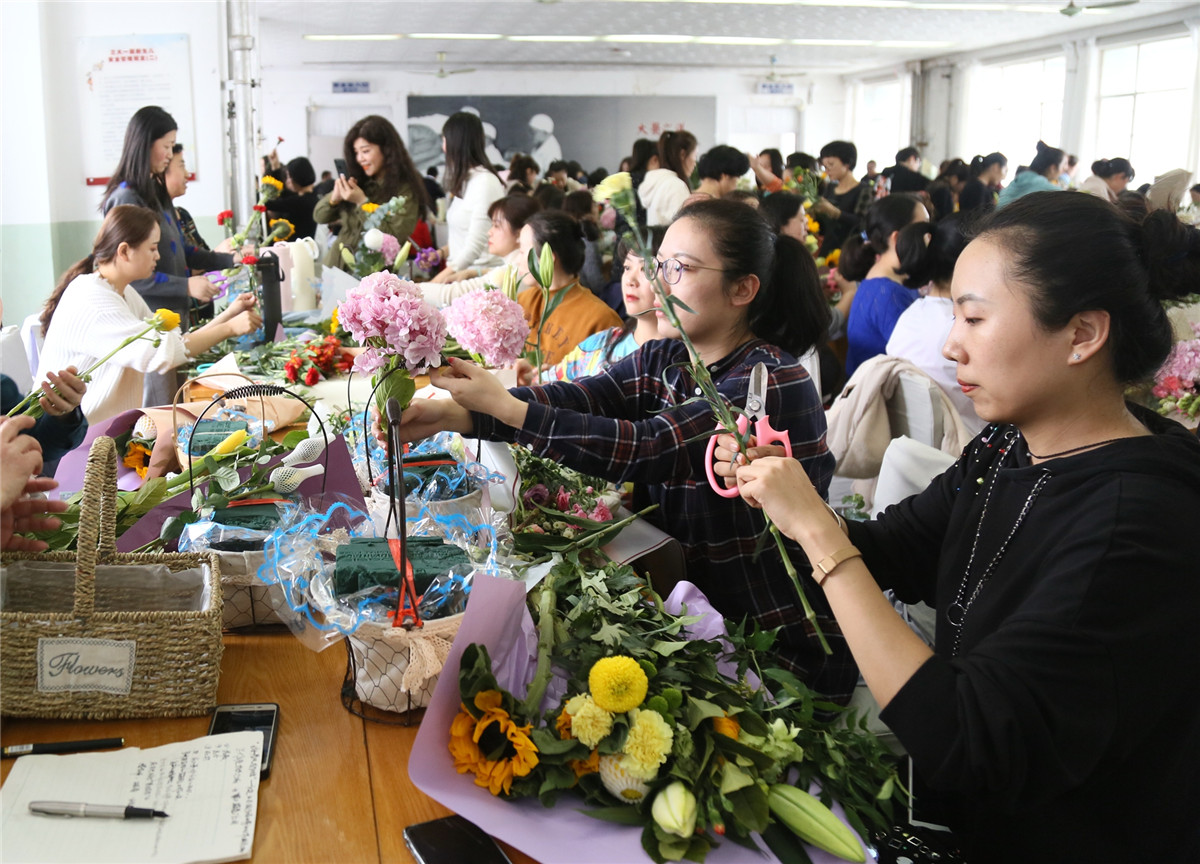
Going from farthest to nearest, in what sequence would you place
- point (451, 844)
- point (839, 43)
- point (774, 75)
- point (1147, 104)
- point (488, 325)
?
point (774, 75)
point (839, 43)
point (1147, 104)
point (488, 325)
point (451, 844)

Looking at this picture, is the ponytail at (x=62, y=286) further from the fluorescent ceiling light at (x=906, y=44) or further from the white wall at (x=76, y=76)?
the fluorescent ceiling light at (x=906, y=44)

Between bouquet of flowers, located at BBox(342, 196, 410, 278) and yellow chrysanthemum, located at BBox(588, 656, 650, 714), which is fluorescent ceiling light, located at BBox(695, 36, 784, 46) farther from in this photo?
yellow chrysanthemum, located at BBox(588, 656, 650, 714)

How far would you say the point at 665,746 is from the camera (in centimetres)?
97

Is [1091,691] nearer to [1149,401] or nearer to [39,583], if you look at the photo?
[39,583]

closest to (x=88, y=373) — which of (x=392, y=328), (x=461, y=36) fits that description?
(x=392, y=328)

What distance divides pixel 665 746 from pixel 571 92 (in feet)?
55.6

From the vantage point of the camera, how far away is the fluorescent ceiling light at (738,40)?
13180 millimetres

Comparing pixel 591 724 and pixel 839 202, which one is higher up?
pixel 839 202

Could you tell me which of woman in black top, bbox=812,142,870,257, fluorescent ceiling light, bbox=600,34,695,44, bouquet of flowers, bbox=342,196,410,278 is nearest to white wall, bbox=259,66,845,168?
fluorescent ceiling light, bbox=600,34,695,44

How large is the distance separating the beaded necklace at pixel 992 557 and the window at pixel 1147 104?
11277 millimetres

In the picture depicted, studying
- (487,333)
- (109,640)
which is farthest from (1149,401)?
(109,640)

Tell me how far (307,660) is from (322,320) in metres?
2.77

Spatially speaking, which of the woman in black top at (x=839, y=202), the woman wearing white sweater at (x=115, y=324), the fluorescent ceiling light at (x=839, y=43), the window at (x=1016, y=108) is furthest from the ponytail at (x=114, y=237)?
the window at (x=1016, y=108)

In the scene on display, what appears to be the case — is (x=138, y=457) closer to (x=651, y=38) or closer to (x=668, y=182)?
(x=668, y=182)
